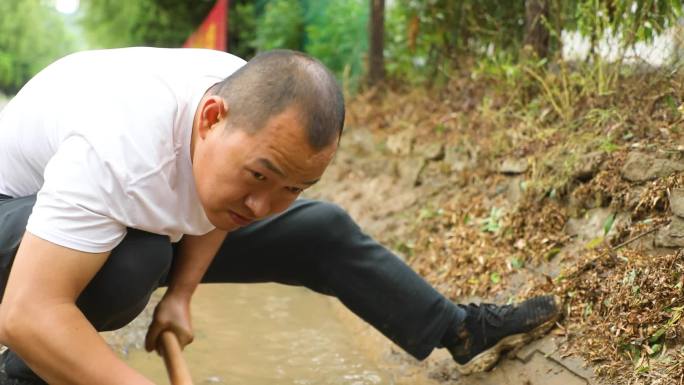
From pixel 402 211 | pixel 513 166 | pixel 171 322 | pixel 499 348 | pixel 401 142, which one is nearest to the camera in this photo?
pixel 171 322

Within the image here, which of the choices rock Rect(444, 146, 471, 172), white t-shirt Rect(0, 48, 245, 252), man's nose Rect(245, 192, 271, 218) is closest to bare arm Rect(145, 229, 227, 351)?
white t-shirt Rect(0, 48, 245, 252)

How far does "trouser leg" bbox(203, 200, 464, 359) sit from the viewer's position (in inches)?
93.7

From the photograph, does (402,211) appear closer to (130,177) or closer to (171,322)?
(171,322)

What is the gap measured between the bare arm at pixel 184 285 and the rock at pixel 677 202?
1467 millimetres

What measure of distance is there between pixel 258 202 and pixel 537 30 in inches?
111

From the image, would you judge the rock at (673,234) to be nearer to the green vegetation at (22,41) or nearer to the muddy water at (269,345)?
the muddy water at (269,345)

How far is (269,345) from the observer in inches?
123

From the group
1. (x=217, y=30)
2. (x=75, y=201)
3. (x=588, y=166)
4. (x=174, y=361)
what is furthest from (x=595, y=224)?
(x=217, y=30)

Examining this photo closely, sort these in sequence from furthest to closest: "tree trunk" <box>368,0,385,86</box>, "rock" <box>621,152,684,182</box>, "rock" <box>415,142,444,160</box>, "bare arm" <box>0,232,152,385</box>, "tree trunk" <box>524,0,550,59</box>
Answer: "tree trunk" <box>368,0,385,86</box>
"rock" <box>415,142,444,160</box>
"tree trunk" <box>524,0,550,59</box>
"rock" <box>621,152,684,182</box>
"bare arm" <box>0,232,152,385</box>

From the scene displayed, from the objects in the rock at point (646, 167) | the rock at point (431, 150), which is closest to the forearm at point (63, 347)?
the rock at point (646, 167)

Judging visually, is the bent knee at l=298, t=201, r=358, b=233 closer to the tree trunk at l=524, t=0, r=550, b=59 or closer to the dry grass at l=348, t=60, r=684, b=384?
the dry grass at l=348, t=60, r=684, b=384

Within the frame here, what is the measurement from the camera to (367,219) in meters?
4.54

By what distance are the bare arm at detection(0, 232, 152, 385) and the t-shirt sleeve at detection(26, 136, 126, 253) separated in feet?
0.09

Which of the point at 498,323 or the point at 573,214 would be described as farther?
the point at 573,214
